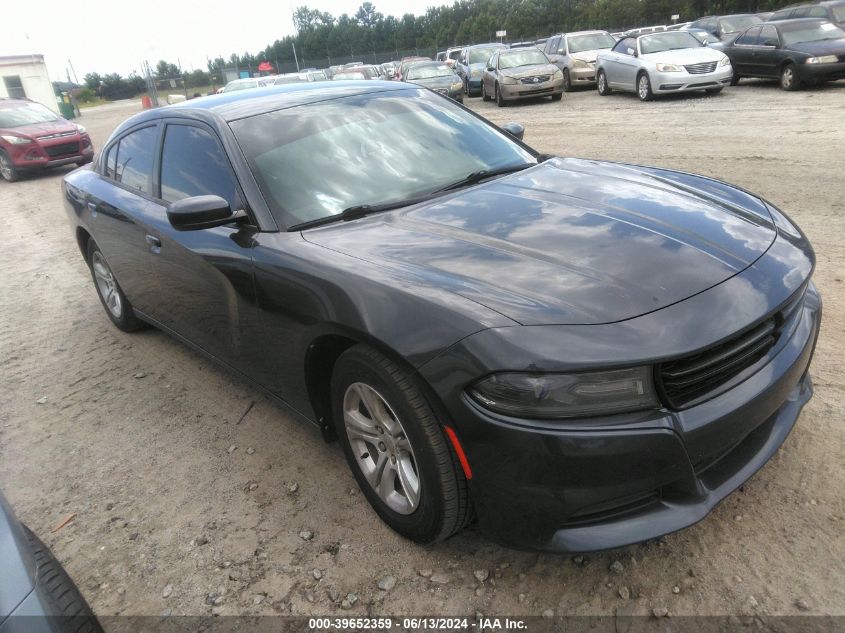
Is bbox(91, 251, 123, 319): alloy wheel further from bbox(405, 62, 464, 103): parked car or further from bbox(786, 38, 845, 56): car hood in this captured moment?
bbox(405, 62, 464, 103): parked car

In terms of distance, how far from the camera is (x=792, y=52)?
13.5m

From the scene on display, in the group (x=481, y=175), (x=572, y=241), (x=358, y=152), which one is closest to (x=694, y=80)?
(x=481, y=175)

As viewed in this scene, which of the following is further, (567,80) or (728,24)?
(728,24)

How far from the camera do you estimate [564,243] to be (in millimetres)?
2424

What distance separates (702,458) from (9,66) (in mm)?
45617

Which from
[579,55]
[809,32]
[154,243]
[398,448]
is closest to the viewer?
[398,448]

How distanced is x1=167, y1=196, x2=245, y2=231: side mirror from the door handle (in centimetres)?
88

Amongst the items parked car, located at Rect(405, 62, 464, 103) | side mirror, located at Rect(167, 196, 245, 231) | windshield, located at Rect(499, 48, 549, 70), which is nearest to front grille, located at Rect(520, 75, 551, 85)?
windshield, located at Rect(499, 48, 549, 70)

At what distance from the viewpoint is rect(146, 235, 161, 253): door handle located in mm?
3720

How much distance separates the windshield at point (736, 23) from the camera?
68.4 ft

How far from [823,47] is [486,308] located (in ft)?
48.4

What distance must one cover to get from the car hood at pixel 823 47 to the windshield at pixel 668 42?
2.28m

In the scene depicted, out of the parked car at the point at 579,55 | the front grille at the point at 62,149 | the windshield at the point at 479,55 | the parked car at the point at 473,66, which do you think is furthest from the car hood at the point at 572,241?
the windshield at the point at 479,55

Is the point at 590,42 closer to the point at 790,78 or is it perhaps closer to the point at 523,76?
the point at 523,76
